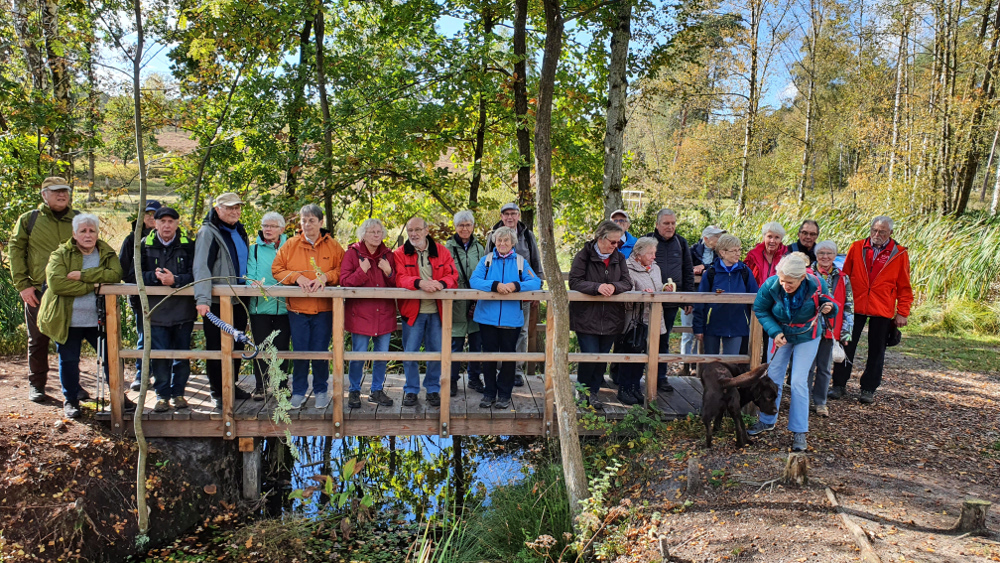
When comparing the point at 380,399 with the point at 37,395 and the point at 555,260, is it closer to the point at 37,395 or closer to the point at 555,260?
the point at 555,260

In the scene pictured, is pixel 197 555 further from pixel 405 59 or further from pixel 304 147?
pixel 405 59

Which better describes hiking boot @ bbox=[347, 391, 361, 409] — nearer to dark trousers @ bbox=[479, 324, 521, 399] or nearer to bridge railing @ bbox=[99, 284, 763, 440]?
bridge railing @ bbox=[99, 284, 763, 440]

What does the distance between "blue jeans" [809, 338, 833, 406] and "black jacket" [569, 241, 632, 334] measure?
5.72 ft

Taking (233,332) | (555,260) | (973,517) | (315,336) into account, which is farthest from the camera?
(315,336)

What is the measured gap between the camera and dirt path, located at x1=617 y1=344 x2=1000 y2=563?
12.2 feet

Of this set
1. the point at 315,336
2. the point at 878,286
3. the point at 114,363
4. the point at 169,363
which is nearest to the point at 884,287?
the point at 878,286

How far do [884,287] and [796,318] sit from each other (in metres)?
1.75

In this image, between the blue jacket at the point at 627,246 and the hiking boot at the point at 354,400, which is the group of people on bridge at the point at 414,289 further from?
the blue jacket at the point at 627,246

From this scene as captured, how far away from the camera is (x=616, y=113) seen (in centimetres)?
831

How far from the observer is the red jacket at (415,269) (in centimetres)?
549

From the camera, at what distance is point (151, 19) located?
617cm

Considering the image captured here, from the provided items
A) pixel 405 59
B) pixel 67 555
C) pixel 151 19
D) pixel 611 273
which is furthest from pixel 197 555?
pixel 405 59

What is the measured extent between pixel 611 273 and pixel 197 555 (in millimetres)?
3890

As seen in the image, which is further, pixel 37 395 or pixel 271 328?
pixel 37 395
